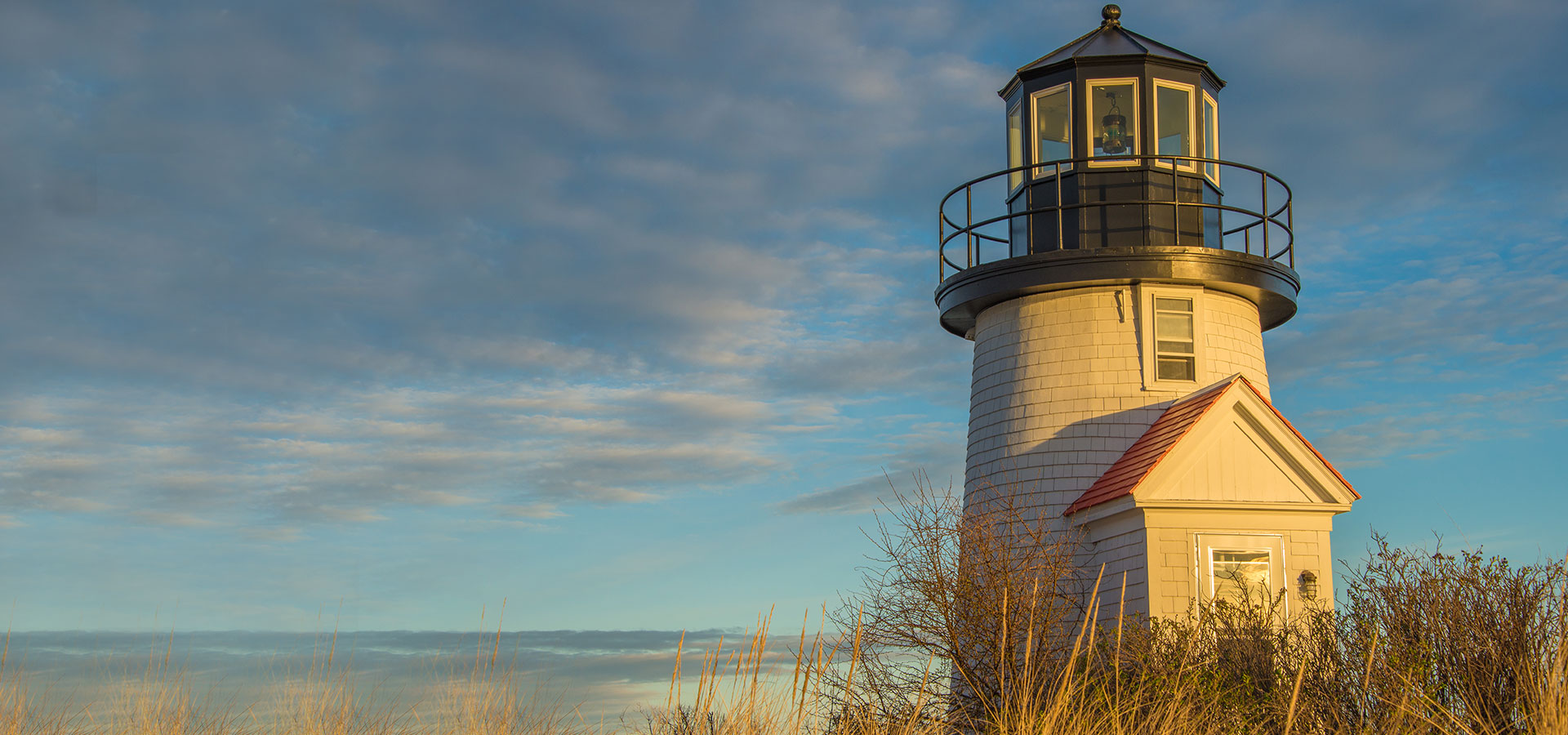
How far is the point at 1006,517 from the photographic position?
16188 mm

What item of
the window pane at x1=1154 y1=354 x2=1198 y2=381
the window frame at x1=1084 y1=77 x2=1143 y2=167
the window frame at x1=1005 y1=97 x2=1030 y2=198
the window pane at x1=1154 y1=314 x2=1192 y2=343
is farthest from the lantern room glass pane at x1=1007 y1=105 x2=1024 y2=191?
the window pane at x1=1154 y1=354 x2=1198 y2=381

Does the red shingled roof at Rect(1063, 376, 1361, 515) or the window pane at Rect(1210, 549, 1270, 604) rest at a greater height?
the red shingled roof at Rect(1063, 376, 1361, 515)

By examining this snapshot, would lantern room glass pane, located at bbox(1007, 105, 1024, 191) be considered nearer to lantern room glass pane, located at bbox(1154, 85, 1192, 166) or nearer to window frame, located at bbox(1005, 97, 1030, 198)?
window frame, located at bbox(1005, 97, 1030, 198)

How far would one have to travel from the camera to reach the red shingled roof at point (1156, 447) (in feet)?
49.3

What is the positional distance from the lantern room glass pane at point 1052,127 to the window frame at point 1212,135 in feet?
6.23

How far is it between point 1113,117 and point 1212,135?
5.60 feet

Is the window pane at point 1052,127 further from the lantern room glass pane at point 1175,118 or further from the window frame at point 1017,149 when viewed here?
the lantern room glass pane at point 1175,118

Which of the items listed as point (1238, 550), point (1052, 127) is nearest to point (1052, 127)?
point (1052, 127)

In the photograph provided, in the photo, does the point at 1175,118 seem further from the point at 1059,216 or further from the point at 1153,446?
the point at 1153,446

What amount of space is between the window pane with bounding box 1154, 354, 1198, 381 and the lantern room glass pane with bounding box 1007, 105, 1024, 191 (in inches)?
135

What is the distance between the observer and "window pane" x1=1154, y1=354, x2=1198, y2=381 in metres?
17.0

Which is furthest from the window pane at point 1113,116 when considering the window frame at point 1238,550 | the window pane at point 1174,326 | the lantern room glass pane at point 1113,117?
the window frame at point 1238,550

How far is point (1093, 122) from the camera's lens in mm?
17938

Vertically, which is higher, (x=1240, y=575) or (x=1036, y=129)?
(x=1036, y=129)
